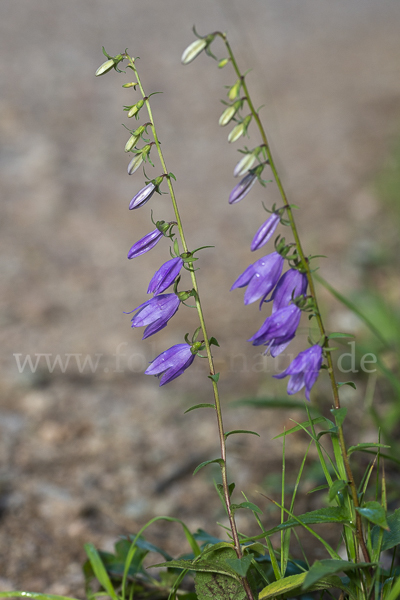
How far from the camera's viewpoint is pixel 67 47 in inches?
324

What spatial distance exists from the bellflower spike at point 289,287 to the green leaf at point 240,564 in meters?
0.57

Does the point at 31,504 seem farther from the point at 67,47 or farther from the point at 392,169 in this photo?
the point at 67,47

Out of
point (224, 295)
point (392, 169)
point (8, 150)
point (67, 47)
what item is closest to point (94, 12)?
point (67, 47)

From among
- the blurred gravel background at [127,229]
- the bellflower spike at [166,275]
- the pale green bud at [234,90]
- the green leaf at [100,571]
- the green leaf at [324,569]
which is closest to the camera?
the green leaf at [324,569]

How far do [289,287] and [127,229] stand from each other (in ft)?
12.5

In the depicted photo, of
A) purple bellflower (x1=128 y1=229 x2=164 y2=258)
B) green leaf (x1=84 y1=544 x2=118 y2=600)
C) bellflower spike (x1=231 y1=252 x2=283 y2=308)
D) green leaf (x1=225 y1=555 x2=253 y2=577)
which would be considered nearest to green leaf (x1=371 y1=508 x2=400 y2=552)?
green leaf (x1=225 y1=555 x2=253 y2=577)

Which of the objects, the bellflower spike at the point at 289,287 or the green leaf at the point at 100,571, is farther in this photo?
the green leaf at the point at 100,571

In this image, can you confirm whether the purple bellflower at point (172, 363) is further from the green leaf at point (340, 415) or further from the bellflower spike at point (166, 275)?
the green leaf at point (340, 415)

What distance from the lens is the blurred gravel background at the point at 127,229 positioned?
240cm

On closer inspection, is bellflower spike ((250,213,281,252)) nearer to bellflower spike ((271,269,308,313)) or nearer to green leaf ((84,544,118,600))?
bellflower spike ((271,269,308,313))

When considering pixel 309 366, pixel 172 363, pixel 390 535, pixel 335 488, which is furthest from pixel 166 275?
pixel 390 535

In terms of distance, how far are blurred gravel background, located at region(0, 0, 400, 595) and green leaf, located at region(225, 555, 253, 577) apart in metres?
0.89

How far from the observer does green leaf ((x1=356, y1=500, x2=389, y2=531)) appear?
3.69 ft

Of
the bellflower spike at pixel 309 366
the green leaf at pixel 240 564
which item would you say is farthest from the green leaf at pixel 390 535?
the bellflower spike at pixel 309 366
